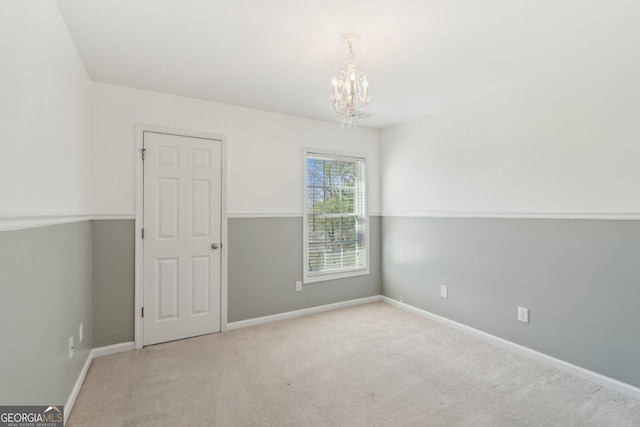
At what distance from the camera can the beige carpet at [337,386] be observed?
75.9 inches

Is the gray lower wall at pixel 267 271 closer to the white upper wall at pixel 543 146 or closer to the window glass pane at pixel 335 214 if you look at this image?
the window glass pane at pixel 335 214

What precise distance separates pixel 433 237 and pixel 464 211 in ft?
1.61

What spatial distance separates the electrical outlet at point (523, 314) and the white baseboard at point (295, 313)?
1873 mm

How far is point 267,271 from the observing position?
3.57 meters

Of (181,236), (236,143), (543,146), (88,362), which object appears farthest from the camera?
(236,143)

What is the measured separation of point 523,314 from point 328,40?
9.21 ft

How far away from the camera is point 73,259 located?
7.04ft

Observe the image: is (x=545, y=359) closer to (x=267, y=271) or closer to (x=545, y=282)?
(x=545, y=282)

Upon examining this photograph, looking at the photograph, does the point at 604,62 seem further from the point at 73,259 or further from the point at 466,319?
the point at 73,259

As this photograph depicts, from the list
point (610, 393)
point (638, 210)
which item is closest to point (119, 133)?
point (638, 210)

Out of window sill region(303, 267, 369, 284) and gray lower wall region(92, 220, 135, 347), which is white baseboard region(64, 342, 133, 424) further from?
window sill region(303, 267, 369, 284)

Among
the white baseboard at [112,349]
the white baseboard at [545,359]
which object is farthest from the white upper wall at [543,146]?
Answer: the white baseboard at [112,349]

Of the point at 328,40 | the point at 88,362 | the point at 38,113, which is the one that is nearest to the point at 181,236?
the point at 88,362

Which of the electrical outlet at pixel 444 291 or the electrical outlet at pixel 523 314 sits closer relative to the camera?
the electrical outlet at pixel 523 314
